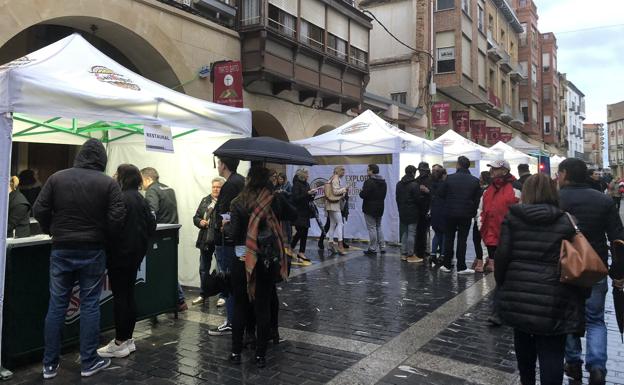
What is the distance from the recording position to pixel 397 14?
25734 millimetres

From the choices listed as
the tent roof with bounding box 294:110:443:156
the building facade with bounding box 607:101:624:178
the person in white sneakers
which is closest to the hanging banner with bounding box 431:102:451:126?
the tent roof with bounding box 294:110:443:156

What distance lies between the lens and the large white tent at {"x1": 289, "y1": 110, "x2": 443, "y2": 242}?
11.2m

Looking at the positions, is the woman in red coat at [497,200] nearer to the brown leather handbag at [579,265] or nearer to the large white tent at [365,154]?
the brown leather handbag at [579,265]

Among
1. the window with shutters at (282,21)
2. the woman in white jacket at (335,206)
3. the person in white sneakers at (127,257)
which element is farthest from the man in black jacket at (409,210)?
the window with shutters at (282,21)

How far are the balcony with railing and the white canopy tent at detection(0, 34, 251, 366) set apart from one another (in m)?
6.41

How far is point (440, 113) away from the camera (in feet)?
78.8

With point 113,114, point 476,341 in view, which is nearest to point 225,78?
point 113,114

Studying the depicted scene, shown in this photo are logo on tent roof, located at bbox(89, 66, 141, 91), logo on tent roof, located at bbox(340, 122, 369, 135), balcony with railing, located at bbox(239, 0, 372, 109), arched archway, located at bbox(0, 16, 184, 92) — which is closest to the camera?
logo on tent roof, located at bbox(89, 66, 141, 91)

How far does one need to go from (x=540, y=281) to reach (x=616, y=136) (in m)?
108

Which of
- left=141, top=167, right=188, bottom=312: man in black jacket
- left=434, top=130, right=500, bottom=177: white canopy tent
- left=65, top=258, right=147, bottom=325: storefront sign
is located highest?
left=434, top=130, right=500, bottom=177: white canopy tent

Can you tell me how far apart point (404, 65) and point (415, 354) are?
22628 millimetres

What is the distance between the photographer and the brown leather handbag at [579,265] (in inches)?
111

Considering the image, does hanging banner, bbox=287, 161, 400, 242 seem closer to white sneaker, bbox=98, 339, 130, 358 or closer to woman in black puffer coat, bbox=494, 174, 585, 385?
white sneaker, bbox=98, 339, 130, 358

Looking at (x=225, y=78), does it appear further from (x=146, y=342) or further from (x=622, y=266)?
(x=622, y=266)
